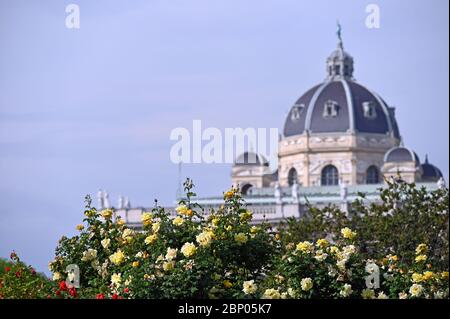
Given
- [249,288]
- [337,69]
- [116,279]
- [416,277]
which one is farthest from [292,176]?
[249,288]

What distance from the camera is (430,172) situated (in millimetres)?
115438

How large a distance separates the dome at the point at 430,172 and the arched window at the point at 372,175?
4.06 m

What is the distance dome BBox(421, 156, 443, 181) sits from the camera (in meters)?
115

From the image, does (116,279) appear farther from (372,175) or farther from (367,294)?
(372,175)

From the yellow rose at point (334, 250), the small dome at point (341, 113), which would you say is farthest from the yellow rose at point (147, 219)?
the small dome at point (341, 113)

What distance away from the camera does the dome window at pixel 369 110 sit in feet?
404

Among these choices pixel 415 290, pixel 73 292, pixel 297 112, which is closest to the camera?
pixel 73 292

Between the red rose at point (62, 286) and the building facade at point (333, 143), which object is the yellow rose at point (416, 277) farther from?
the building facade at point (333, 143)

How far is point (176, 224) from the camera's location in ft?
66.0

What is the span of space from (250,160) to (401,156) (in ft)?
41.2

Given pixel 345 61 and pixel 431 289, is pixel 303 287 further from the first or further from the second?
pixel 345 61

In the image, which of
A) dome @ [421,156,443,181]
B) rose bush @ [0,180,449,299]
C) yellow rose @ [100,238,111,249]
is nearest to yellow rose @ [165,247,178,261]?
rose bush @ [0,180,449,299]

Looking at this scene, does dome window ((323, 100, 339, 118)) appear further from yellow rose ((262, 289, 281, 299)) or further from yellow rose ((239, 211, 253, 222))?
yellow rose ((262, 289, 281, 299))

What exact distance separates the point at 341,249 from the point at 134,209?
7447 centimetres
